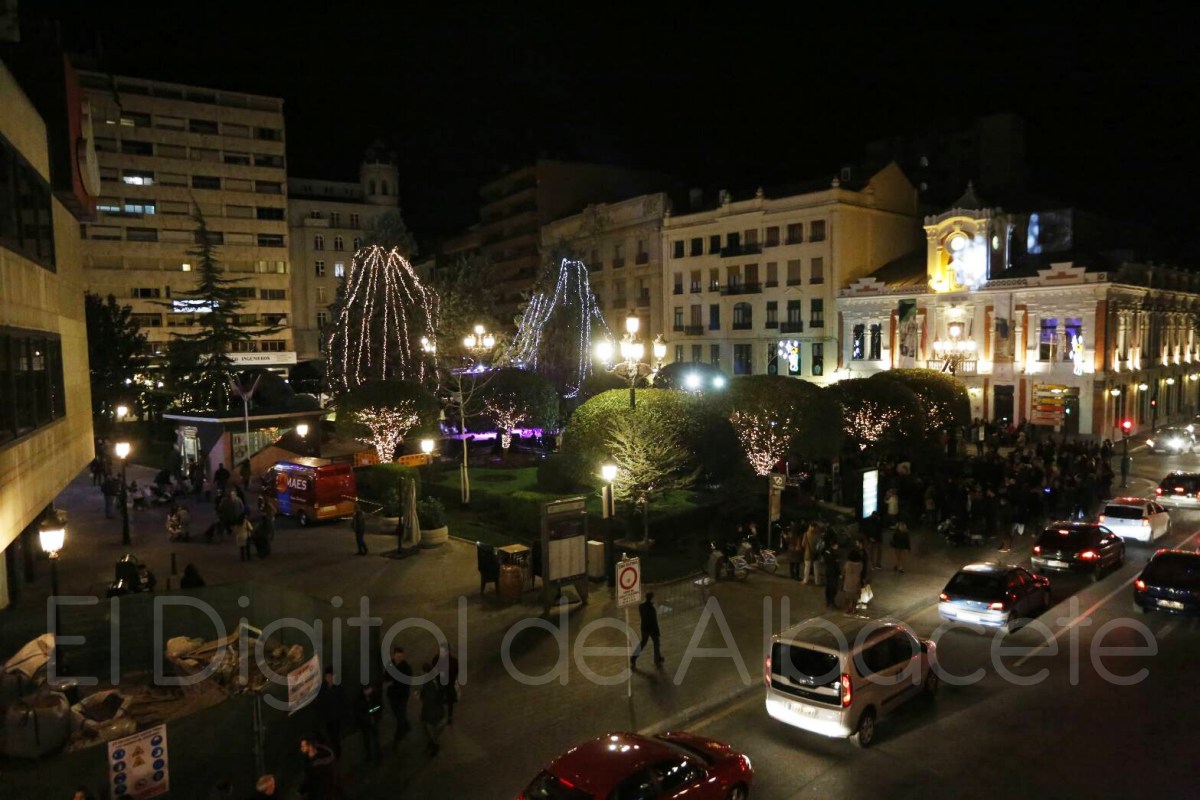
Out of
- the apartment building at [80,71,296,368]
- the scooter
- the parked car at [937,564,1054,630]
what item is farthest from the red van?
the apartment building at [80,71,296,368]

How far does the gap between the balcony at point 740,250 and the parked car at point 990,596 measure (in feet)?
136

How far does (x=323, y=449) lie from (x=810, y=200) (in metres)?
34.8

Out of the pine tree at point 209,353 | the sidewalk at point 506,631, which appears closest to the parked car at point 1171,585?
the sidewalk at point 506,631

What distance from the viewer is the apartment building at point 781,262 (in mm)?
53062

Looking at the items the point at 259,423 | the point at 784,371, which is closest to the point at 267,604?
the point at 259,423

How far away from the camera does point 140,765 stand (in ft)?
28.8

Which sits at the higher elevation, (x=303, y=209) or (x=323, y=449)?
(x=303, y=209)

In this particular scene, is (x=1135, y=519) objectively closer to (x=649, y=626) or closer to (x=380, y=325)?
(x=649, y=626)

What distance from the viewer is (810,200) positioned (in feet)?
173

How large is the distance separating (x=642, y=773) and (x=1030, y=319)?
46.2 meters

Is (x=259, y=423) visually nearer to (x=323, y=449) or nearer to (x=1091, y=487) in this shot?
(x=323, y=449)

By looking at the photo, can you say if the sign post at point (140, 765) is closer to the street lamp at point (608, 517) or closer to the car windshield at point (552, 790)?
the car windshield at point (552, 790)

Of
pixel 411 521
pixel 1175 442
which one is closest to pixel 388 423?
pixel 411 521

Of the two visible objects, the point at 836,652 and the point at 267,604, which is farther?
the point at 267,604
